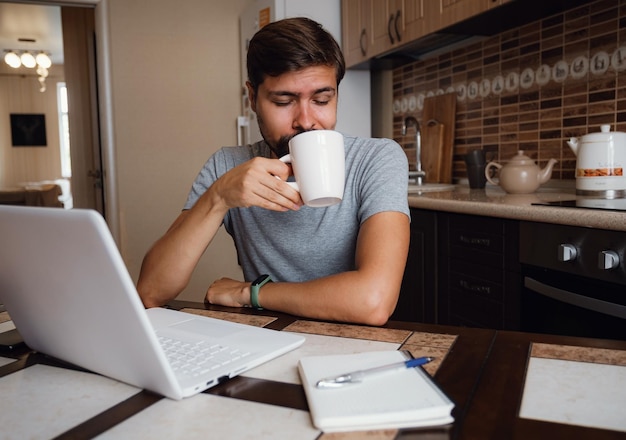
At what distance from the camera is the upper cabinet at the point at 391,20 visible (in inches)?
91.0

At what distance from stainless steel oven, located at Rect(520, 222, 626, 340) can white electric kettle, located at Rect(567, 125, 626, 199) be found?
1.03ft

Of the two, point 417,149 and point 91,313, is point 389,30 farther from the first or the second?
point 91,313

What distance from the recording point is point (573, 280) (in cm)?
157

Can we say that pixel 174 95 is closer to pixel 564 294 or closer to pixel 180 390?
pixel 564 294

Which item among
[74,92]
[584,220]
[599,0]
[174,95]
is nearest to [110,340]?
[584,220]

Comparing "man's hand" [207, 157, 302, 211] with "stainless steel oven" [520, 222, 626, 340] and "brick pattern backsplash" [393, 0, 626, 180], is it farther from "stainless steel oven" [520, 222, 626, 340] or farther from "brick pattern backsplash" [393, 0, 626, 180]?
"brick pattern backsplash" [393, 0, 626, 180]

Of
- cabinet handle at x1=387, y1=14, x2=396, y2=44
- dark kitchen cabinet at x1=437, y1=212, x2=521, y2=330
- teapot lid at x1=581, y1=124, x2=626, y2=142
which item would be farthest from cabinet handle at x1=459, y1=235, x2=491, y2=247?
cabinet handle at x1=387, y1=14, x2=396, y2=44

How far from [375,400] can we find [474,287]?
1495mm

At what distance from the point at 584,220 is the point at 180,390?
4.03 ft

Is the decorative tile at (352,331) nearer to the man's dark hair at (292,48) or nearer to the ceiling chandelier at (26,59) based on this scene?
the man's dark hair at (292,48)

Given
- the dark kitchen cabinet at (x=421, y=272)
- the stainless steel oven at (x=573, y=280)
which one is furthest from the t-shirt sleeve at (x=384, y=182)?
the dark kitchen cabinet at (x=421, y=272)

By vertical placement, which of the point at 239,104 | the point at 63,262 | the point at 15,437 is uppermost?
the point at 239,104

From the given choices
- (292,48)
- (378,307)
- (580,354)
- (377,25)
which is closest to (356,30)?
(377,25)

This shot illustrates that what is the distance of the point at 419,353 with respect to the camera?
29.1 inches
